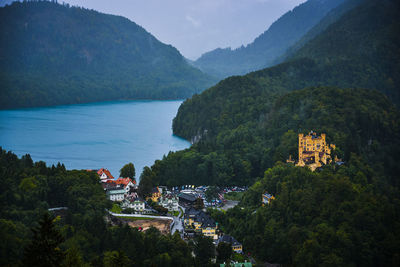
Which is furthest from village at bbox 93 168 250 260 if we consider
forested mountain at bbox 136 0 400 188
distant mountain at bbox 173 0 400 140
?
distant mountain at bbox 173 0 400 140

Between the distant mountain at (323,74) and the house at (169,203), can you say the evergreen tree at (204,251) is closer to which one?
the house at (169,203)

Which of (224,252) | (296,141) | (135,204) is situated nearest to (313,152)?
(296,141)

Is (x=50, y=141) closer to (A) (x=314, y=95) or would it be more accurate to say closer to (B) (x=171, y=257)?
(A) (x=314, y=95)

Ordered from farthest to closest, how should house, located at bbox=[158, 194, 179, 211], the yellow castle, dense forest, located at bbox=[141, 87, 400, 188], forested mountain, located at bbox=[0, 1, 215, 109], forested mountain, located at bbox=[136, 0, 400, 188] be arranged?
Answer: forested mountain, located at bbox=[0, 1, 215, 109]
forested mountain, located at bbox=[136, 0, 400, 188]
dense forest, located at bbox=[141, 87, 400, 188]
the yellow castle
house, located at bbox=[158, 194, 179, 211]

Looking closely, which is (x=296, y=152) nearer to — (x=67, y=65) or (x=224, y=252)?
(x=224, y=252)

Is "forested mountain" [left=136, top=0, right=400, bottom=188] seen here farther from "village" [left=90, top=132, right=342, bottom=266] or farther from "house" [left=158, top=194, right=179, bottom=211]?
"house" [left=158, top=194, right=179, bottom=211]
